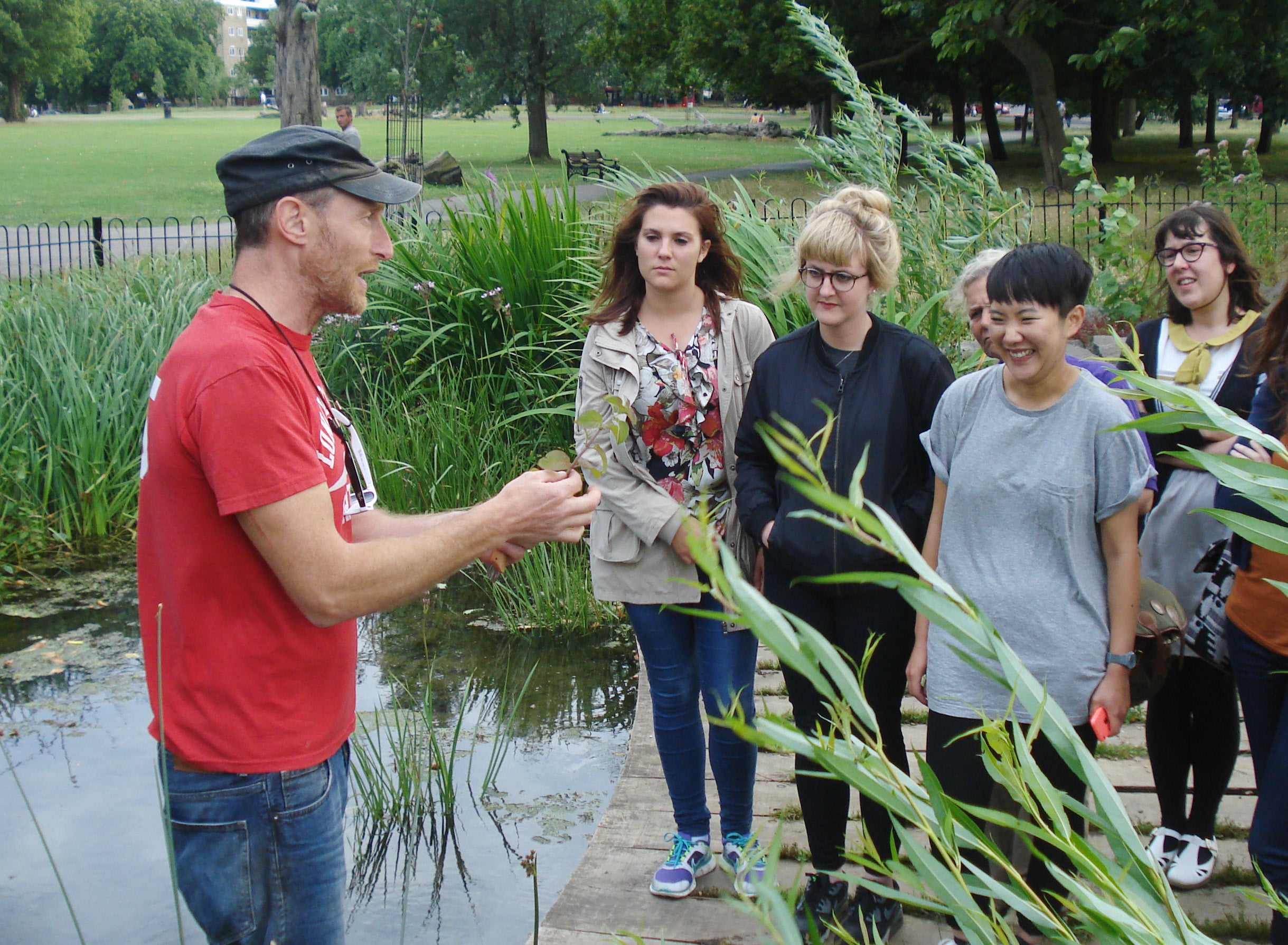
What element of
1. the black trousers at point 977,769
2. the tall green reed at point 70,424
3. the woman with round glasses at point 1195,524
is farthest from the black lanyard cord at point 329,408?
the tall green reed at point 70,424

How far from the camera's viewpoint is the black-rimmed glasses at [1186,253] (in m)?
3.16

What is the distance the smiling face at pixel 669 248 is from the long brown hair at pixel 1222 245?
1.33 meters

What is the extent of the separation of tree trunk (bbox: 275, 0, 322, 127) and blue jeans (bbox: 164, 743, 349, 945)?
11097mm

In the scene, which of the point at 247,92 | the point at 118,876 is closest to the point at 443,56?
the point at 118,876

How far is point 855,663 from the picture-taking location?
271 cm

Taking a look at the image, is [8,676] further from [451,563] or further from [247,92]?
[247,92]

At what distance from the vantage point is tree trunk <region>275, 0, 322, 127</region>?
12.0m

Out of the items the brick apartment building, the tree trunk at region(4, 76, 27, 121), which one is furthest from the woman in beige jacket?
the brick apartment building

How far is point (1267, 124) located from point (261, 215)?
33.1 meters

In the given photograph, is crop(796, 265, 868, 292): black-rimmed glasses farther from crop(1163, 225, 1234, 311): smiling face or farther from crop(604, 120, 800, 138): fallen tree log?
crop(604, 120, 800, 138): fallen tree log

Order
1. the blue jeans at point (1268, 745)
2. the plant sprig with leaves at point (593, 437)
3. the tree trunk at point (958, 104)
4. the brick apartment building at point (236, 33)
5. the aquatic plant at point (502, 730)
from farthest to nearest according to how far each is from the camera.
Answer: the brick apartment building at point (236, 33) → the tree trunk at point (958, 104) → the aquatic plant at point (502, 730) → the blue jeans at point (1268, 745) → the plant sprig with leaves at point (593, 437)

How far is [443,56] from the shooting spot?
126 ft

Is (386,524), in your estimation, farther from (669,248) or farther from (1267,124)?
(1267,124)

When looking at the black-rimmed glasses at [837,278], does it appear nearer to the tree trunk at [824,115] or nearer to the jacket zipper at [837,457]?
the jacket zipper at [837,457]
